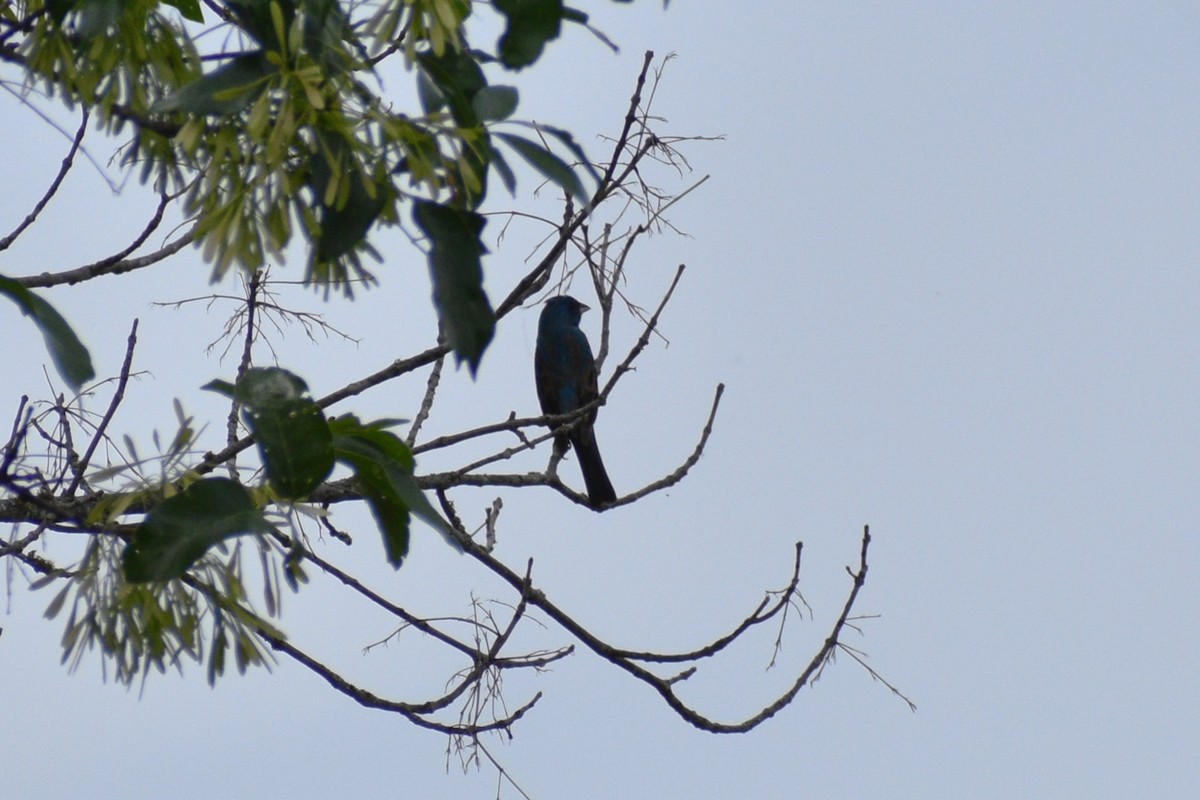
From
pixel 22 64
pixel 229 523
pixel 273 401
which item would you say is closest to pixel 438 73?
pixel 273 401

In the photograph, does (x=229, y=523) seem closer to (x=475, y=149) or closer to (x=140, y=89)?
(x=475, y=149)

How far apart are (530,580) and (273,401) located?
1730 mm

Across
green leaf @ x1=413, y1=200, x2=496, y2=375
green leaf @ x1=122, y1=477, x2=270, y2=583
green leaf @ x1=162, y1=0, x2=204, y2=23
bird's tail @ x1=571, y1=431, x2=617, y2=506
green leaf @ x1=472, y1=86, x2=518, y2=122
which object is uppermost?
bird's tail @ x1=571, y1=431, x2=617, y2=506

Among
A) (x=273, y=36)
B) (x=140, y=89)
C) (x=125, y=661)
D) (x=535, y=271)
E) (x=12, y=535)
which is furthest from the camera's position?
(x=535, y=271)

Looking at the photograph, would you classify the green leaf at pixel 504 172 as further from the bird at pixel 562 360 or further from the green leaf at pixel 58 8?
the bird at pixel 562 360

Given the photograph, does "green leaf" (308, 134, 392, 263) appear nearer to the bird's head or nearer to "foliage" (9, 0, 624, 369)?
"foliage" (9, 0, 624, 369)

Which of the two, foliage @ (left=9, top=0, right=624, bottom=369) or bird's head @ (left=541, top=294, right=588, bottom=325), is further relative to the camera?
bird's head @ (left=541, top=294, right=588, bottom=325)

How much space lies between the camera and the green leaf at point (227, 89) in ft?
3.78

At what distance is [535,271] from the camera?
7.84 feet

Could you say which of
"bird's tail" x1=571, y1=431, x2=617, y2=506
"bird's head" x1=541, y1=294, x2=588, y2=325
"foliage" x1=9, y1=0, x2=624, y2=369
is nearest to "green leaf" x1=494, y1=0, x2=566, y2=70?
"foliage" x1=9, y1=0, x2=624, y2=369

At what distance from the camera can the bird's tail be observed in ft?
22.5

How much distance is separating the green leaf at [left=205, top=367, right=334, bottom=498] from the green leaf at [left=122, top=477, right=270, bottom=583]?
5 centimetres

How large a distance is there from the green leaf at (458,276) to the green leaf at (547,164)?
79 mm

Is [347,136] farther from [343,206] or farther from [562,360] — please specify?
[562,360]
